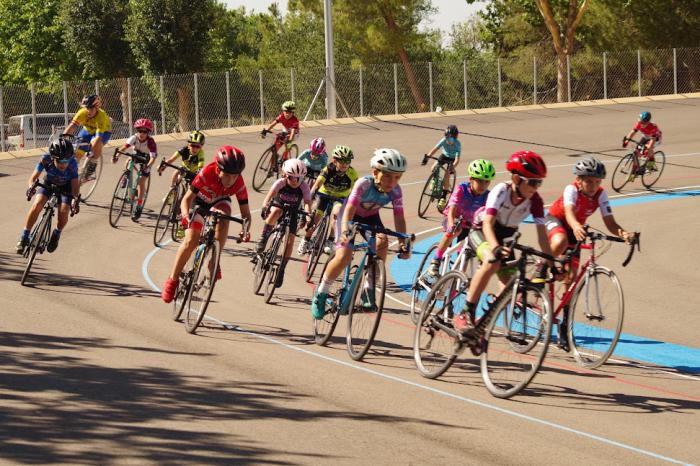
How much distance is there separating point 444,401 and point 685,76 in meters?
43.7

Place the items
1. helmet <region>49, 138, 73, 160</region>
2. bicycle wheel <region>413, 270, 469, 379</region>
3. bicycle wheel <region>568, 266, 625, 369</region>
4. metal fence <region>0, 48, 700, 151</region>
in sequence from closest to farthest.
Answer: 1. bicycle wheel <region>413, 270, 469, 379</region>
2. bicycle wheel <region>568, 266, 625, 369</region>
3. helmet <region>49, 138, 73, 160</region>
4. metal fence <region>0, 48, 700, 151</region>

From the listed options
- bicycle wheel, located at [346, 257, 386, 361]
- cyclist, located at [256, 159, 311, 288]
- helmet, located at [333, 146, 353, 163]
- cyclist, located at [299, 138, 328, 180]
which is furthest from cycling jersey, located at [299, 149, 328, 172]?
bicycle wheel, located at [346, 257, 386, 361]

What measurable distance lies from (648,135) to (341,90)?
19.7 metres

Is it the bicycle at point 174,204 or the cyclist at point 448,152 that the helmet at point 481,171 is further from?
the cyclist at point 448,152

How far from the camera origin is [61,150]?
15.1m

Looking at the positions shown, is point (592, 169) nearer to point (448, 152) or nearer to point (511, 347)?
point (511, 347)

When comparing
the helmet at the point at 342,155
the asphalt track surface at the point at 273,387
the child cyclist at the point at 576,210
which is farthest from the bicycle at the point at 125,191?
the child cyclist at the point at 576,210

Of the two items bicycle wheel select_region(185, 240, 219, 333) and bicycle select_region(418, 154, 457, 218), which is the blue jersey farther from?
bicycle select_region(418, 154, 457, 218)

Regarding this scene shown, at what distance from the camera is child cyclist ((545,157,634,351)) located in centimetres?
1129

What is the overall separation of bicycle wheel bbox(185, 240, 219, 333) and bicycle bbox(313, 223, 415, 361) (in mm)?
1411

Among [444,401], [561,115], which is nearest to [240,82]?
[561,115]

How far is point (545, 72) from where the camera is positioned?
168 feet

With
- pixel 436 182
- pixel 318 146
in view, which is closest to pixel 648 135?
pixel 436 182

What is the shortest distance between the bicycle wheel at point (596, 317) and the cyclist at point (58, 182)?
737 centimetres
